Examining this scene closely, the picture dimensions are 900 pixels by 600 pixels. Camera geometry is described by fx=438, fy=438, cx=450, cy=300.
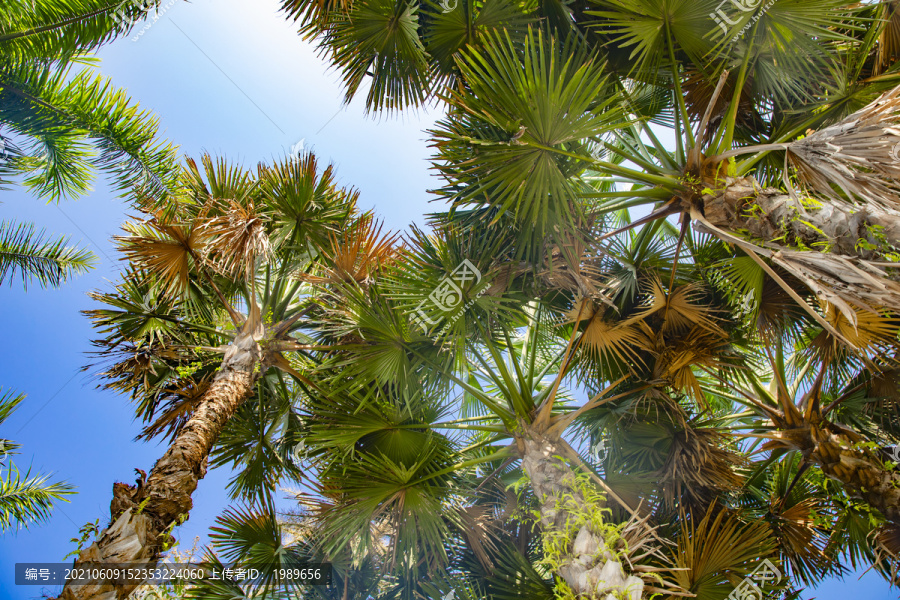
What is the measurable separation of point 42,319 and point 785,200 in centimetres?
1592

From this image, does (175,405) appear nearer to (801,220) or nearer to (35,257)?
(35,257)

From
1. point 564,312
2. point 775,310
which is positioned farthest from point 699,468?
point 564,312

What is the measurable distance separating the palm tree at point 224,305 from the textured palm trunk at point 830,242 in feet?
10.8

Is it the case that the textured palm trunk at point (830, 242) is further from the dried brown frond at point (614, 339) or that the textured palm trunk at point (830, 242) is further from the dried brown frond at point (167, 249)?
the dried brown frond at point (167, 249)

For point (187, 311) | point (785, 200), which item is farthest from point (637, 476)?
point (187, 311)

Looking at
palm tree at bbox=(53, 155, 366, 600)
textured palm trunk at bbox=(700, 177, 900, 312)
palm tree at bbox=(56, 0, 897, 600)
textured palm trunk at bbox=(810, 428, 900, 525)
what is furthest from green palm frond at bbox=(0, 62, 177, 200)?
textured palm trunk at bbox=(810, 428, 900, 525)

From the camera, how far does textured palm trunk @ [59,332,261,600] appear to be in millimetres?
2609

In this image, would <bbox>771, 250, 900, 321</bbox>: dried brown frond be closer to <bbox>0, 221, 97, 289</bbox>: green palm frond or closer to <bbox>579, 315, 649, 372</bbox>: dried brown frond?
<bbox>579, 315, 649, 372</bbox>: dried brown frond

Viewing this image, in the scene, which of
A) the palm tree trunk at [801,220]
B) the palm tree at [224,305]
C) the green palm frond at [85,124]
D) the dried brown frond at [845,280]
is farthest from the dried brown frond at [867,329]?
the green palm frond at [85,124]

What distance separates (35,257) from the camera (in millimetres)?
6938

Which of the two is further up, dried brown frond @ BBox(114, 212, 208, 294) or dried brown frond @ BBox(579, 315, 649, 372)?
dried brown frond @ BBox(114, 212, 208, 294)

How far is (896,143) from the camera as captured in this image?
2434 millimetres

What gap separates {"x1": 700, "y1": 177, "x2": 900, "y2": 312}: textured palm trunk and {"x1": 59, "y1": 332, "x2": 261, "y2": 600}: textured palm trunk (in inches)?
166

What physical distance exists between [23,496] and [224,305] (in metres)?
4.30
